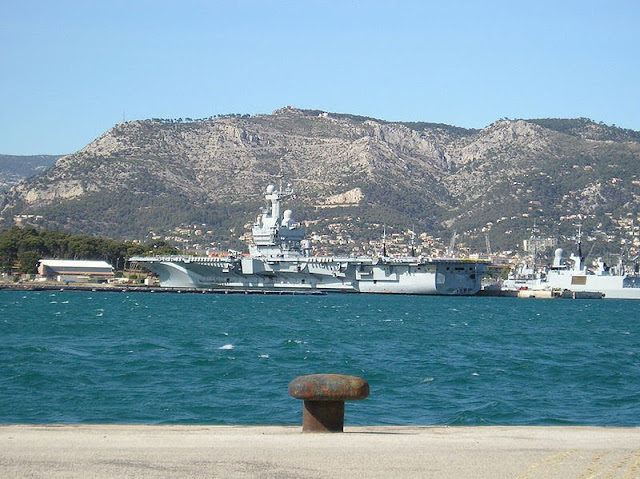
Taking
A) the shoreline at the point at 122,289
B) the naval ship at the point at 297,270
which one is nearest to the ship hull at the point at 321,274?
the naval ship at the point at 297,270

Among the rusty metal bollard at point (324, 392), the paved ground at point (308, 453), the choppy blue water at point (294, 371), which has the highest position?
the rusty metal bollard at point (324, 392)

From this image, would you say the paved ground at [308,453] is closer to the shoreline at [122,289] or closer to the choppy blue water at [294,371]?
the choppy blue water at [294,371]

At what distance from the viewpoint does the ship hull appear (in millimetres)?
95438

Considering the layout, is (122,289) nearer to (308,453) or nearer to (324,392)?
(324,392)

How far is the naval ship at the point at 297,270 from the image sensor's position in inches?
3760

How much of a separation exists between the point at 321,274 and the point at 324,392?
86.4 meters

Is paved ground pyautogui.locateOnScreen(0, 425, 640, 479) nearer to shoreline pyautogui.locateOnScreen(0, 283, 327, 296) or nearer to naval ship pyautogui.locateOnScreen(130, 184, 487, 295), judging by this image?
naval ship pyautogui.locateOnScreen(130, 184, 487, 295)

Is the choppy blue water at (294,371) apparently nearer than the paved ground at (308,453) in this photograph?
No

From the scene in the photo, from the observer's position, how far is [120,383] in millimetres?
22047

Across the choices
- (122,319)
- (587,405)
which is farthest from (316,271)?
(587,405)

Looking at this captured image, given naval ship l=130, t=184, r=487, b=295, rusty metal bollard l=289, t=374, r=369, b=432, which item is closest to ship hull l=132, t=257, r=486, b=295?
naval ship l=130, t=184, r=487, b=295

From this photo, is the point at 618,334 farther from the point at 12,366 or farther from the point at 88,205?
the point at 88,205

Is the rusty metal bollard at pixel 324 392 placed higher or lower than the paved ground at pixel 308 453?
higher

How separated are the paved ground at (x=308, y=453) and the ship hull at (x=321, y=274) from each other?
8438 centimetres
